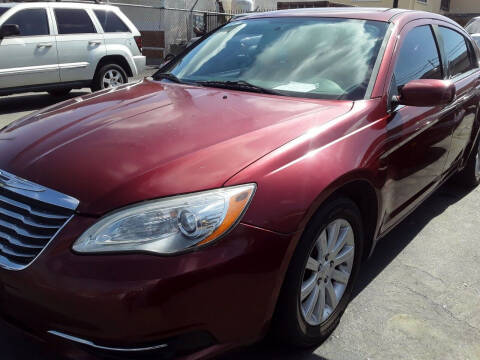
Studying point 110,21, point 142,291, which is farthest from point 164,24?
point 142,291

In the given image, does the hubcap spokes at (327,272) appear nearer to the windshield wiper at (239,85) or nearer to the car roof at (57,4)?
the windshield wiper at (239,85)

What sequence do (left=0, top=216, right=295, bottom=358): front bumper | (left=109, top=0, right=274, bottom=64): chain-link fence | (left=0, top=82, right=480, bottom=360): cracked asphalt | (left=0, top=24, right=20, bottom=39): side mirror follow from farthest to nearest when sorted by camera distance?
(left=109, top=0, right=274, bottom=64): chain-link fence
(left=0, top=24, right=20, bottom=39): side mirror
(left=0, top=82, right=480, bottom=360): cracked asphalt
(left=0, top=216, right=295, bottom=358): front bumper

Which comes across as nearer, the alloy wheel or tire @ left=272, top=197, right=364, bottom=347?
tire @ left=272, top=197, right=364, bottom=347

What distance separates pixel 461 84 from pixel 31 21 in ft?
23.5

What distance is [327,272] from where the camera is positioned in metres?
2.51

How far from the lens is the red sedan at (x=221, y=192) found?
183 centimetres

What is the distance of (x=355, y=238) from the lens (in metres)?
2.67

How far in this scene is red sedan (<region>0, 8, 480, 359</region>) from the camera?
71.9 inches

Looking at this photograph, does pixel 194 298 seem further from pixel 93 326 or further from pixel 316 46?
pixel 316 46

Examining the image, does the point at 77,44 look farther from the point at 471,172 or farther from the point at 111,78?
the point at 471,172

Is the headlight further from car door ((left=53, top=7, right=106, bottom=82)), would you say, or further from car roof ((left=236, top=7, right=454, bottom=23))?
car door ((left=53, top=7, right=106, bottom=82))

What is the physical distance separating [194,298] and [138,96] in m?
1.61

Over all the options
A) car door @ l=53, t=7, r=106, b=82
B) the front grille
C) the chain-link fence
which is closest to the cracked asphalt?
the front grille

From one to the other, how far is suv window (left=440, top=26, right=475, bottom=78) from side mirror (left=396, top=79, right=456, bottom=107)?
3.94 ft
